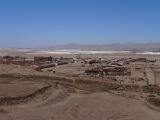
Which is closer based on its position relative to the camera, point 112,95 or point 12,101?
point 12,101

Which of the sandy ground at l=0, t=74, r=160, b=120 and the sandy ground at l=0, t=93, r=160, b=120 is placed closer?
the sandy ground at l=0, t=93, r=160, b=120

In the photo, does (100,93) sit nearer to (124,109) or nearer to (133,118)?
(124,109)

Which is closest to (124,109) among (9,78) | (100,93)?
(100,93)

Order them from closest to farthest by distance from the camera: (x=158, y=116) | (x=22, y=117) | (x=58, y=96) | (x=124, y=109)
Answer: (x=22, y=117) → (x=158, y=116) → (x=124, y=109) → (x=58, y=96)

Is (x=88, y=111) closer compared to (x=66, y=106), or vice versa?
(x=88, y=111)

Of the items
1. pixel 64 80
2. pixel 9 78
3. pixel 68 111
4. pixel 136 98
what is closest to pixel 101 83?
pixel 64 80

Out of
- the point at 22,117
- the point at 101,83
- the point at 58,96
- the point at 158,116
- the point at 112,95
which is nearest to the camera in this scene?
the point at 22,117

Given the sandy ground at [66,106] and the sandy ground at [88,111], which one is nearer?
the sandy ground at [88,111]

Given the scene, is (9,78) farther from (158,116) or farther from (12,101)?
(158,116)

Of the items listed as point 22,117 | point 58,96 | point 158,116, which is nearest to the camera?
point 22,117
